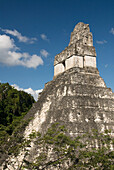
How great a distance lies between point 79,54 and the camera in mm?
13836

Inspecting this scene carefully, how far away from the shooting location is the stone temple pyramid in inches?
386

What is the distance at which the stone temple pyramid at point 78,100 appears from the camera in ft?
32.2

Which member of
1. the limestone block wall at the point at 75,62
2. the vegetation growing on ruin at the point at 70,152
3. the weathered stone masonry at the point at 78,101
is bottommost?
the vegetation growing on ruin at the point at 70,152

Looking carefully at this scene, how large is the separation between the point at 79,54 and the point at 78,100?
183 inches

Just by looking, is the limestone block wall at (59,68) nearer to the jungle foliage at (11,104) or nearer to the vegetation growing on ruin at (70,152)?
the jungle foliage at (11,104)

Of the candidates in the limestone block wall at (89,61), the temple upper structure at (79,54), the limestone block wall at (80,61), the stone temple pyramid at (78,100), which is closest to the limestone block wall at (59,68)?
the temple upper structure at (79,54)

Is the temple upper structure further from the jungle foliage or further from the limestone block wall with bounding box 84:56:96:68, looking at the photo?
the jungle foliage

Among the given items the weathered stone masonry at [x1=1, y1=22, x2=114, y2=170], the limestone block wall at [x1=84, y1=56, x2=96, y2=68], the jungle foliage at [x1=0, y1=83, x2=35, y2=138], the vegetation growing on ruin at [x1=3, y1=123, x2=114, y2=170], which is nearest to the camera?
the vegetation growing on ruin at [x1=3, y1=123, x2=114, y2=170]

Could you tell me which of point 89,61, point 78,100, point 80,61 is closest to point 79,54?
point 80,61

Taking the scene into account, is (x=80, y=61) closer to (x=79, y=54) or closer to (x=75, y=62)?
(x=75, y=62)

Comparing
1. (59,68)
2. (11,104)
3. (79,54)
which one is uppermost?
(79,54)

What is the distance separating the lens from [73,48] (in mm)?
13984

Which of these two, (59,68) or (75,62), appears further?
(59,68)

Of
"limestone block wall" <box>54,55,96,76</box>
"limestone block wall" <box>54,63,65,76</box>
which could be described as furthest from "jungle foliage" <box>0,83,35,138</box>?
"limestone block wall" <box>54,55,96,76</box>
